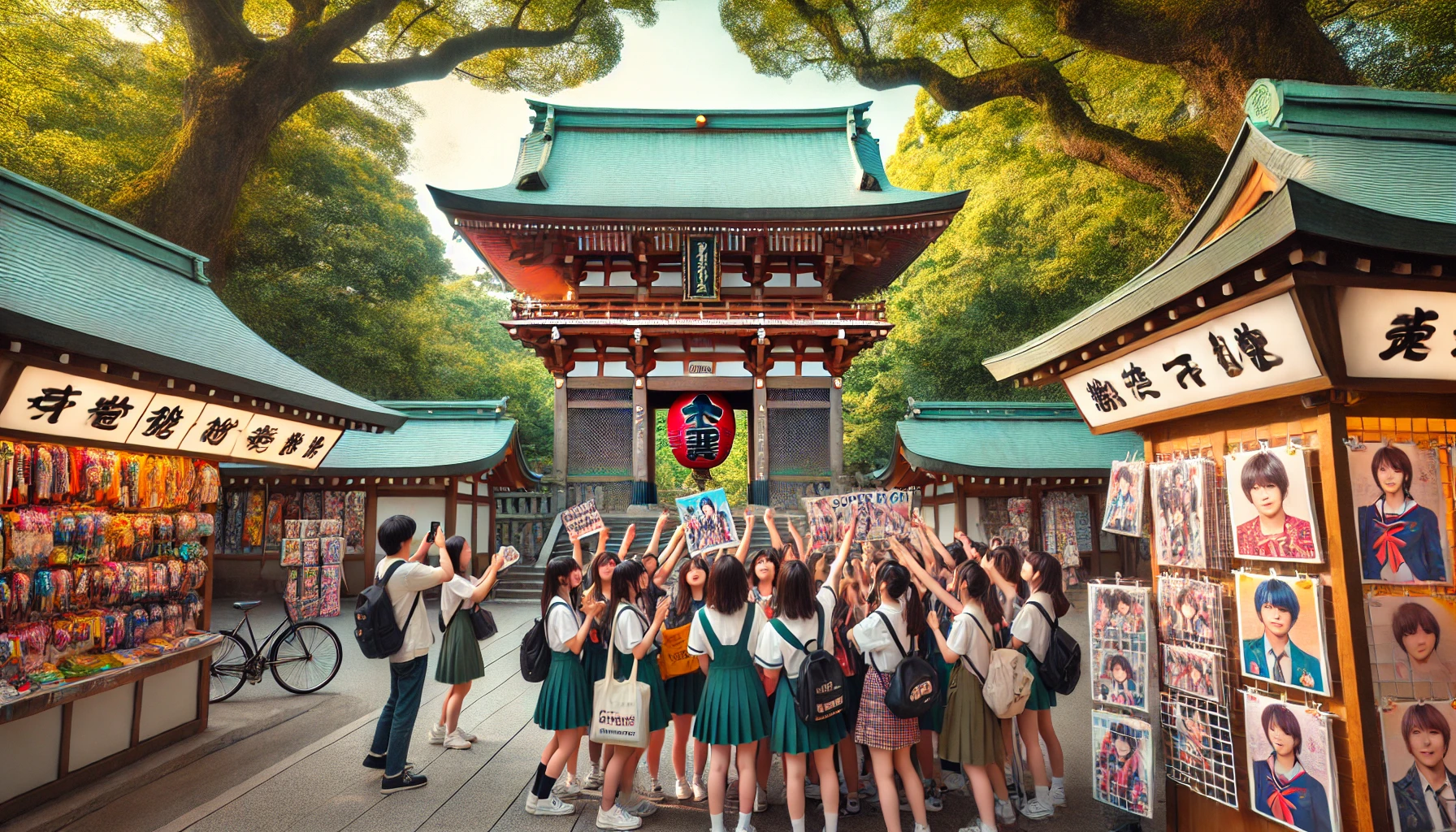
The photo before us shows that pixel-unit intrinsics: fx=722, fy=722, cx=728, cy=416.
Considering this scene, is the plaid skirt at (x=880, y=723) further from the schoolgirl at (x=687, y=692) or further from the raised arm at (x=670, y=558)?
the raised arm at (x=670, y=558)

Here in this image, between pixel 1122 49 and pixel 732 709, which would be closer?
pixel 732 709

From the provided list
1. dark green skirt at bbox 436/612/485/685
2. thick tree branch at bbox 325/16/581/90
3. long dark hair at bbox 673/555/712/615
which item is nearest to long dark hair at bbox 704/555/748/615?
long dark hair at bbox 673/555/712/615

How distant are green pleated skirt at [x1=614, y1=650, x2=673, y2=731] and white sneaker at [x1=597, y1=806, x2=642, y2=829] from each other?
1.65ft

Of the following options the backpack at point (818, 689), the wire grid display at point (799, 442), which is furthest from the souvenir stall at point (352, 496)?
the backpack at point (818, 689)

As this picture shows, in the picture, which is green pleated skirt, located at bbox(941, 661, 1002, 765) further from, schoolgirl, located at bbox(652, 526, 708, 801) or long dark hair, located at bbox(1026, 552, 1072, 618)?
schoolgirl, located at bbox(652, 526, 708, 801)

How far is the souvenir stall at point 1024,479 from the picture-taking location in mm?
13500

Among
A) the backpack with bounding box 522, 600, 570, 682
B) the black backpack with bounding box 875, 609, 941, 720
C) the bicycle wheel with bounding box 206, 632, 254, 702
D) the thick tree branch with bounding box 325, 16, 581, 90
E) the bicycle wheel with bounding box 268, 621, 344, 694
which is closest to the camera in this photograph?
the black backpack with bounding box 875, 609, 941, 720

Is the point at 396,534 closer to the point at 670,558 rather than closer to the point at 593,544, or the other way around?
the point at 670,558

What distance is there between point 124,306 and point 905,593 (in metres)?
6.22

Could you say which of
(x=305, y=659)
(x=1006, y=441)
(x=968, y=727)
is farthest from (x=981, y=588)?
(x=1006, y=441)

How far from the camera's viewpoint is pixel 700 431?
15.1m

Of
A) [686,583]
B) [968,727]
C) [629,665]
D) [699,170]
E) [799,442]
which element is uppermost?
[699,170]

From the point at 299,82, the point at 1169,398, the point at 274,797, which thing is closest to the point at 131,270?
the point at 274,797

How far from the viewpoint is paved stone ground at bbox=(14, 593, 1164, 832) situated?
4.50 metres
